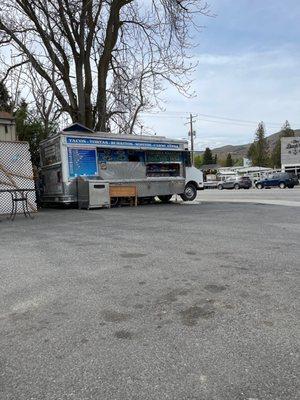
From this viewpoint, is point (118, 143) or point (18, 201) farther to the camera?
point (118, 143)

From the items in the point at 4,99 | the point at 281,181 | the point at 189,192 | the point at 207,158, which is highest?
the point at 207,158

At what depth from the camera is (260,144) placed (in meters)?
120

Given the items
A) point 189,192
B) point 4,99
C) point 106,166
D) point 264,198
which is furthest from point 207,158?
point 106,166

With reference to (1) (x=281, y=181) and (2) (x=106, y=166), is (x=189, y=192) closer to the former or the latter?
(2) (x=106, y=166)

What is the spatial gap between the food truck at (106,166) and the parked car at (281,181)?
89.8ft

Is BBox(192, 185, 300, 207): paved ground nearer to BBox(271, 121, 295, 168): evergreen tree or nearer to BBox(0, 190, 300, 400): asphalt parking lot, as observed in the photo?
BBox(0, 190, 300, 400): asphalt parking lot

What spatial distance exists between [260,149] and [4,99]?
10100cm

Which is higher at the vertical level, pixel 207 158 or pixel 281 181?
pixel 207 158

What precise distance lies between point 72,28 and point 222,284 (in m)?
19.7

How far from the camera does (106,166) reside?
18453 millimetres

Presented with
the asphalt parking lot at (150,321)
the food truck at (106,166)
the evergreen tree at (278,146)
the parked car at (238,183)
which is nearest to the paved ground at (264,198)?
the food truck at (106,166)

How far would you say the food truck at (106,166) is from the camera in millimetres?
17453

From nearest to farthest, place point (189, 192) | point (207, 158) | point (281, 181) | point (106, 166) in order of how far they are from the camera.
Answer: point (106, 166)
point (189, 192)
point (281, 181)
point (207, 158)

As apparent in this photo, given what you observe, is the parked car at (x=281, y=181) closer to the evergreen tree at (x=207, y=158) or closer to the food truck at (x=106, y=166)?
the food truck at (x=106, y=166)
